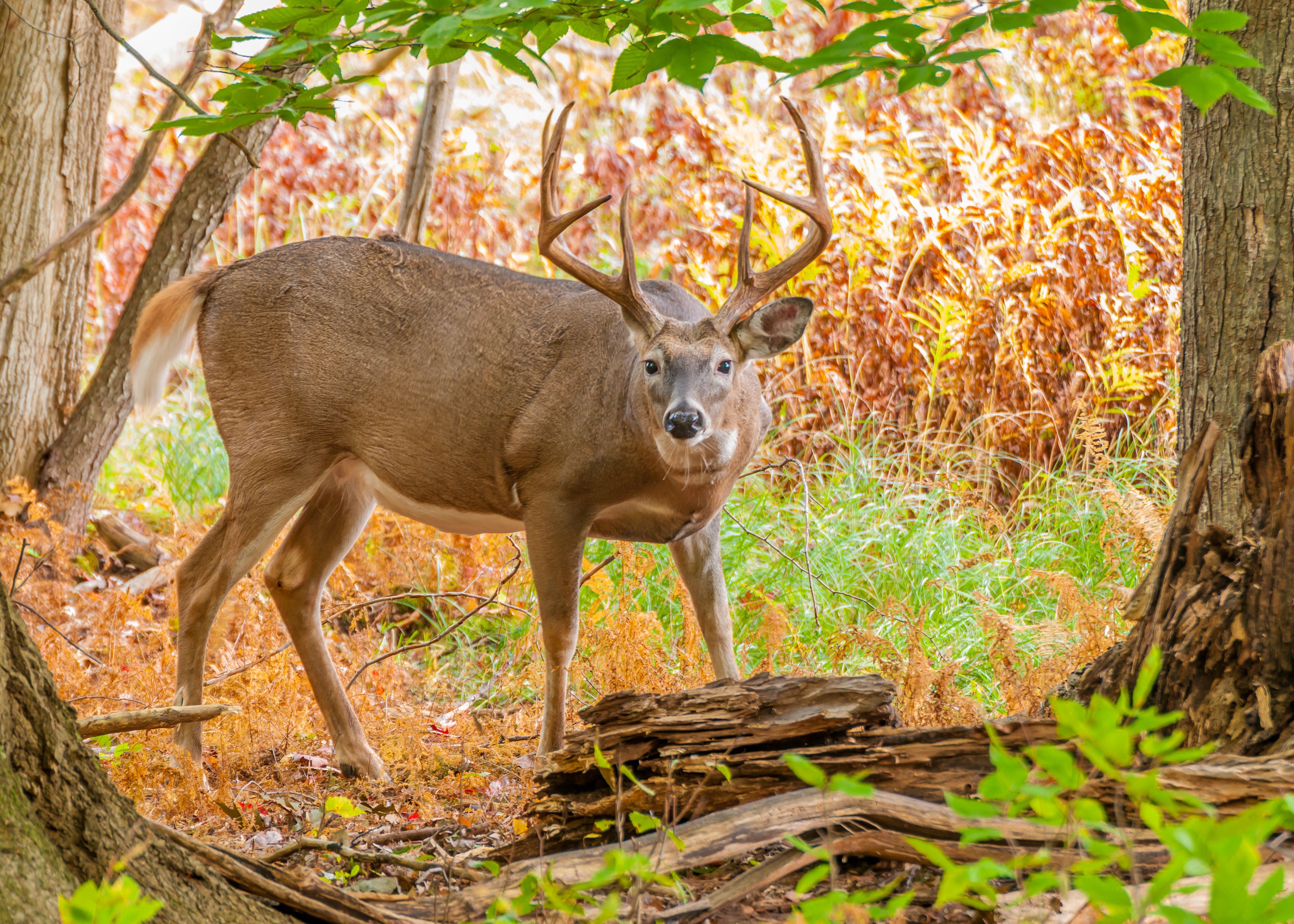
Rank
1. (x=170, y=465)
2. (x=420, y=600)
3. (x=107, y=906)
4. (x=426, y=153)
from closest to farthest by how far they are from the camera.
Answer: (x=107, y=906), (x=420, y=600), (x=426, y=153), (x=170, y=465)

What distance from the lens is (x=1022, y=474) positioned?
7301 mm

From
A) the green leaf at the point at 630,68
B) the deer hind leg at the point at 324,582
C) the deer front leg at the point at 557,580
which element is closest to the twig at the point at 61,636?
the deer hind leg at the point at 324,582

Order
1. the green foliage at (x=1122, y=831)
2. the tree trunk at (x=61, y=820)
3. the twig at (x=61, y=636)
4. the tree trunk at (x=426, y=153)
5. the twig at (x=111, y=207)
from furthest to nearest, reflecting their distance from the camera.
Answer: the tree trunk at (x=426, y=153), the twig at (x=61, y=636), the twig at (x=111, y=207), the tree trunk at (x=61, y=820), the green foliage at (x=1122, y=831)

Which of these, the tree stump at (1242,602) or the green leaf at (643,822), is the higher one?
the tree stump at (1242,602)

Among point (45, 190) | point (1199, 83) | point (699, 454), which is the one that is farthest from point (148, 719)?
point (45, 190)

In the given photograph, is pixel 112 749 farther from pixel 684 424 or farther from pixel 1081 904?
pixel 1081 904

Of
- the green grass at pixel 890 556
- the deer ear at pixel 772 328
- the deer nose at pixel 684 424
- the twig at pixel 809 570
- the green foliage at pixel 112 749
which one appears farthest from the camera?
the green grass at pixel 890 556

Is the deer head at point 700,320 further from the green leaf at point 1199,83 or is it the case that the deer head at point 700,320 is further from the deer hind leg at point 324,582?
the green leaf at point 1199,83

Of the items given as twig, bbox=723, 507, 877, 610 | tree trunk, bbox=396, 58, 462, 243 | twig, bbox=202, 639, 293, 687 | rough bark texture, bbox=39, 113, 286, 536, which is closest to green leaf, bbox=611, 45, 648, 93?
twig, bbox=723, 507, 877, 610

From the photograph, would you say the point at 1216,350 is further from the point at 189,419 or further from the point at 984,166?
the point at 189,419

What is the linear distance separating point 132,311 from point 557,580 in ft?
11.2

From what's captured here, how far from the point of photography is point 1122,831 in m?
1.77

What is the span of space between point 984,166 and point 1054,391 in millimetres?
1952

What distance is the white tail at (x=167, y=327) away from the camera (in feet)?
17.5
